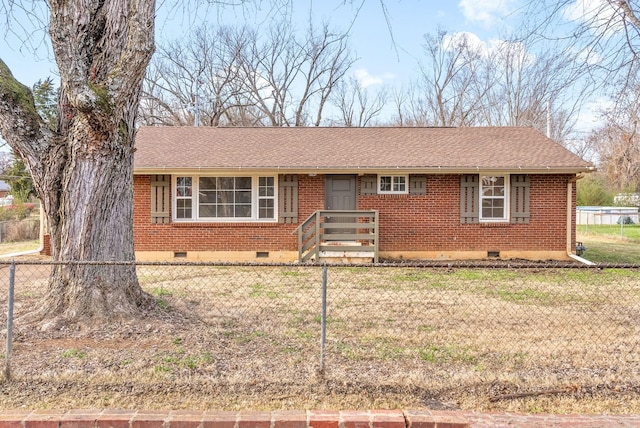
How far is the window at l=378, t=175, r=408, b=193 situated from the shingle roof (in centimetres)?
48

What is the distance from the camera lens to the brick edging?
3.31 metres

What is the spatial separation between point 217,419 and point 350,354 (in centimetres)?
178

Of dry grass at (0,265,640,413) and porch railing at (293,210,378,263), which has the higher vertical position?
porch railing at (293,210,378,263)

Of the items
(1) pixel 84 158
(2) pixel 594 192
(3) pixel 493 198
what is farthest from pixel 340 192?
(2) pixel 594 192

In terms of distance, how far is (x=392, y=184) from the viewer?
12797 millimetres

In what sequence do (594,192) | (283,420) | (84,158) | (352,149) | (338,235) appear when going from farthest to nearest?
(594,192)
(352,149)
(338,235)
(84,158)
(283,420)

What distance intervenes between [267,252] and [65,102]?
303 inches

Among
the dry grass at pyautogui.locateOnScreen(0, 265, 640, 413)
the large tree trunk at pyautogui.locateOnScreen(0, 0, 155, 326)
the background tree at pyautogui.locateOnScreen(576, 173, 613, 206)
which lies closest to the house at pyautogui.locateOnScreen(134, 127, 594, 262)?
the dry grass at pyautogui.locateOnScreen(0, 265, 640, 413)

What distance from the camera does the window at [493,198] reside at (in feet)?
41.8

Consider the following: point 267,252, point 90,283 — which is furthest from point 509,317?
point 267,252

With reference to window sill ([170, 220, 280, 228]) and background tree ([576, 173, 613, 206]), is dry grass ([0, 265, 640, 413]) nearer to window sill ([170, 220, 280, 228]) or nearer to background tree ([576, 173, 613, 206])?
window sill ([170, 220, 280, 228])

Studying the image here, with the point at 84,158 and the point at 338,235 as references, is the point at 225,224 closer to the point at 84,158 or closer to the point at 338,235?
the point at 338,235

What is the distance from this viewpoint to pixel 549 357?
4785 millimetres

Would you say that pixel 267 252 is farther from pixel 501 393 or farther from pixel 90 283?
pixel 501 393
